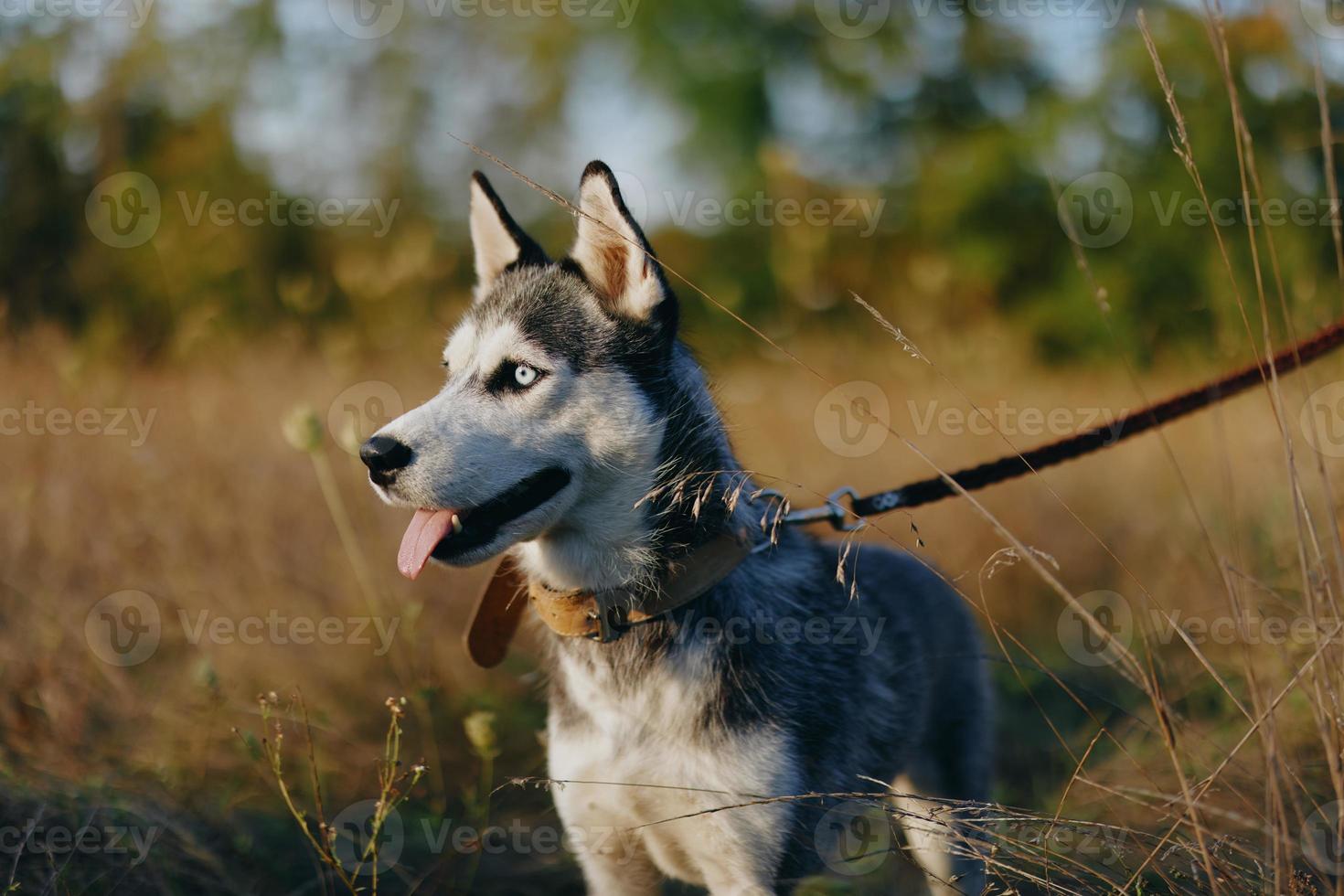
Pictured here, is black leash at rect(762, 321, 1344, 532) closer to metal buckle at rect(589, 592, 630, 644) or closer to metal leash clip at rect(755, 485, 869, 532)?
metal leash clip at rect(755, 485, 869, 532)

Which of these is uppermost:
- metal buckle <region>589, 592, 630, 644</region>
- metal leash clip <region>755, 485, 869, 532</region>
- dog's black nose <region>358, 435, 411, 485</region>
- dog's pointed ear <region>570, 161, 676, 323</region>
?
dog's pointed ear <region>570, 161, 676, 323</region>

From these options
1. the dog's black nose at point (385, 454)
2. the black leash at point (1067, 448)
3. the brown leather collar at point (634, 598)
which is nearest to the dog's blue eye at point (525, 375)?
the dog's black nose at point (385, 454)

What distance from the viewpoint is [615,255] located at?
246 cm

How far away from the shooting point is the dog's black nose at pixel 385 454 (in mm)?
2057

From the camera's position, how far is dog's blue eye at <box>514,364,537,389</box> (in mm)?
2295

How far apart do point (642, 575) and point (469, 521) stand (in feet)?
1.36

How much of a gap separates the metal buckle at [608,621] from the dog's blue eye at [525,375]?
20.6 inches

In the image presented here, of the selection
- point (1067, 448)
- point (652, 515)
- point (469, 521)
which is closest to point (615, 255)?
point (652, 515)

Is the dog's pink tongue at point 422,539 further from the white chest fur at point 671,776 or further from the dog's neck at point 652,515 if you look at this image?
the white chest fur at point 671,776

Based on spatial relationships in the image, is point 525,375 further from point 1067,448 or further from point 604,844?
point 1067,448

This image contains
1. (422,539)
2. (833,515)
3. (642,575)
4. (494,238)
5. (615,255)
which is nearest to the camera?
(422,539)

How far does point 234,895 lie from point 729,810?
1.46 metres

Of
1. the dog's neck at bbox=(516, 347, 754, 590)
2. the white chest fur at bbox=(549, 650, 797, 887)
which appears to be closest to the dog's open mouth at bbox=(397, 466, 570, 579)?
the dog's neck at bbox=(516, 347, 754, 590)

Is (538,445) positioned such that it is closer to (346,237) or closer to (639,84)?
(346,237)
